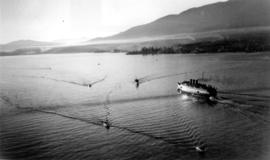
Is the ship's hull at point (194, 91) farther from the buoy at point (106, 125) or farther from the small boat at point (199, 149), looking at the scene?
the small boat at point (199, 149)

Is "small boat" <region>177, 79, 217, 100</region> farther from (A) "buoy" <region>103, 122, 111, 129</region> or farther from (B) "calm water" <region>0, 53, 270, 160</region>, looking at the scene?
(A) "buoy" <region>103, 122, 111, 129</region>

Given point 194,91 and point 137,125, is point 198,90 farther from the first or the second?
point 137,125

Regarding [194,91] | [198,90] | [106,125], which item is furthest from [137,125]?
[194,91]

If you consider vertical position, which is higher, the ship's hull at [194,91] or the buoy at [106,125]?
the ship's hull at [194,91]

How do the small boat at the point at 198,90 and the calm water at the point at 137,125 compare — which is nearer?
the calm water at the point at 137,125

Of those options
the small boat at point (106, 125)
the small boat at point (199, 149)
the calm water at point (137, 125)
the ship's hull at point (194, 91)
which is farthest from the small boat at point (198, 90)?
the small boat at point (199, 149)

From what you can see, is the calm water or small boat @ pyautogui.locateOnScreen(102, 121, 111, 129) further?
small boat @ pyautogui.locateOnScreen(102, 121, 111, 129)

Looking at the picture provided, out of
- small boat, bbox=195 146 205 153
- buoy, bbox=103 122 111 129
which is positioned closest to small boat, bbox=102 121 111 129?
buoy, bbox=103 122 111 129

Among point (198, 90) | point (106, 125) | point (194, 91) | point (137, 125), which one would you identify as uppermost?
point (198, 90)
